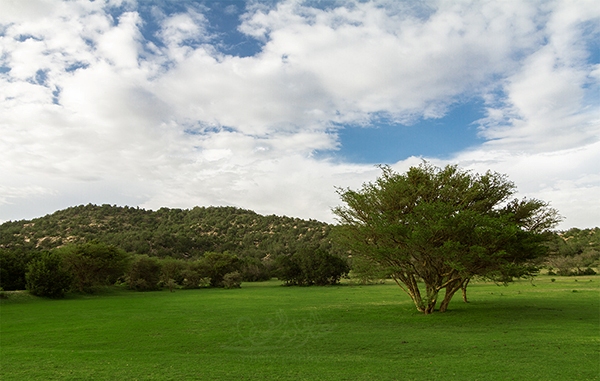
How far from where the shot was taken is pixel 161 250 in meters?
97.3

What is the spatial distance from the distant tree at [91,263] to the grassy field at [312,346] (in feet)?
97.1

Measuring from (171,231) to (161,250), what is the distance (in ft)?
60.1

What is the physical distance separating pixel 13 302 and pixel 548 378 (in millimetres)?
45449

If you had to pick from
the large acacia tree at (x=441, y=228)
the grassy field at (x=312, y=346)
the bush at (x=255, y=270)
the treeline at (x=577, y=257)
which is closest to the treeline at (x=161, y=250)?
the bush at (x=255, y=270)

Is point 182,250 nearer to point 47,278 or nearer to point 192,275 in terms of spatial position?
point 192,275

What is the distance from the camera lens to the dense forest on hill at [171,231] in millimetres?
92562

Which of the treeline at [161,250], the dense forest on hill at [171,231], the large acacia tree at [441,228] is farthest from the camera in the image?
the dense forest on hill at [171,231]

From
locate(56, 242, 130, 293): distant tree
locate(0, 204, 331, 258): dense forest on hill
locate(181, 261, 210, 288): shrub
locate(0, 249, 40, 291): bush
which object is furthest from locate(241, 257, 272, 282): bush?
locate(0, 249, 40, 291): bush

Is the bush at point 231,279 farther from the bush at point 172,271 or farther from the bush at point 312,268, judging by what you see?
the bush at point 312,268

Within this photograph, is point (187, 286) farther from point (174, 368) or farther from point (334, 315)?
point (174, 368)

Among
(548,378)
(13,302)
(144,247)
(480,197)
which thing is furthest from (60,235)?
(548,378)

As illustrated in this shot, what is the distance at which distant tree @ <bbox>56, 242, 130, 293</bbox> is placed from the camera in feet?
171

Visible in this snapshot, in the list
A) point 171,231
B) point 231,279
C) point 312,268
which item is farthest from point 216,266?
point 171,231

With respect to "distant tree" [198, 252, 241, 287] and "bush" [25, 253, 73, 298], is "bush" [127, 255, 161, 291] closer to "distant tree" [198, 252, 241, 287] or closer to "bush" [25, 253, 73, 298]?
"distant tree" [198, 252, 241, 287]
